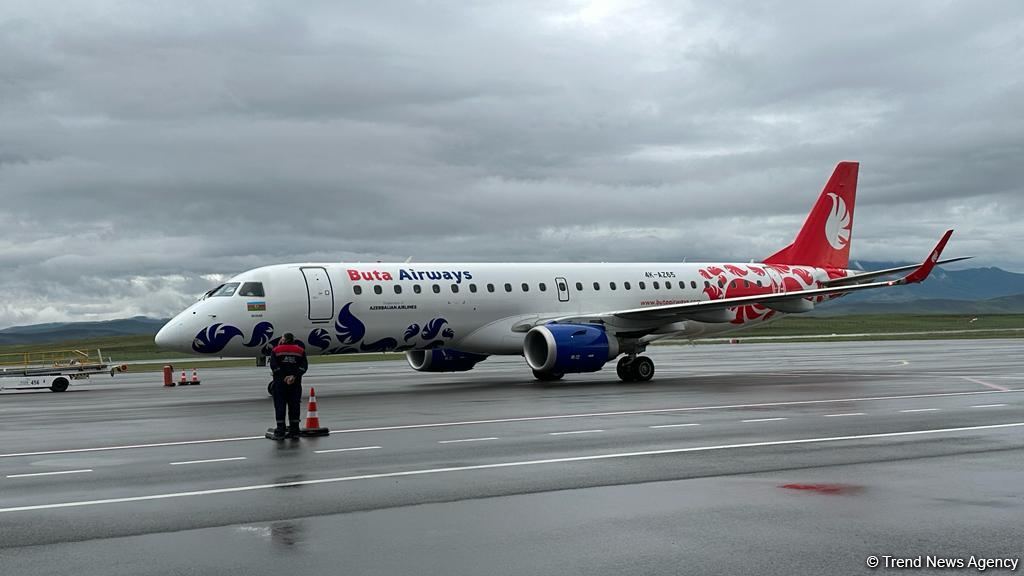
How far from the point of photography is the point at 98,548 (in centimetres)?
869

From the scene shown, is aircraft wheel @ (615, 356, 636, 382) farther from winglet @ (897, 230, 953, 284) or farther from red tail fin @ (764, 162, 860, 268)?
red tail fin @ (764, 162, 860, 268)

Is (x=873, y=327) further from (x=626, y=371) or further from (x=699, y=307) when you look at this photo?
(x=626, y=371)

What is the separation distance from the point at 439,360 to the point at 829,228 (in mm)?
17135

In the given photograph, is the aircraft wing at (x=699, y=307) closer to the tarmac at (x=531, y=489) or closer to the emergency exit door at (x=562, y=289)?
the emergency exit door at (x=562, y=289)

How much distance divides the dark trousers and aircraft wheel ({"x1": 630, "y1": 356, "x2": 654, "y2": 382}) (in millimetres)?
16521

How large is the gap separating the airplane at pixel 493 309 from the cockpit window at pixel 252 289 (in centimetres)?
3

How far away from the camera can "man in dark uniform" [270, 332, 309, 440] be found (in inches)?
678

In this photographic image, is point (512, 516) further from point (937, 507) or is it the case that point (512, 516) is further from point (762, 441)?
point (762, 441)

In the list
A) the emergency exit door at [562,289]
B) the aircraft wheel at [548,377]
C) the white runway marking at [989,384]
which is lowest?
the white runway marking at [989,384]

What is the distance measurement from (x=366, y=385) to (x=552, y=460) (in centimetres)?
2153

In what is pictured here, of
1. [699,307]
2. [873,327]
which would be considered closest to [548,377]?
[699,307]

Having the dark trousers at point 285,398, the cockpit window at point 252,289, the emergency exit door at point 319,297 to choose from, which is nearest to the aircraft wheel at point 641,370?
the emergency exit door at point 319,297

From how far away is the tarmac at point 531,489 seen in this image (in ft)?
26.9

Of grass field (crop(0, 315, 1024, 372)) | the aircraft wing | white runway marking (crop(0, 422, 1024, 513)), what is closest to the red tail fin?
the aircraft wing
